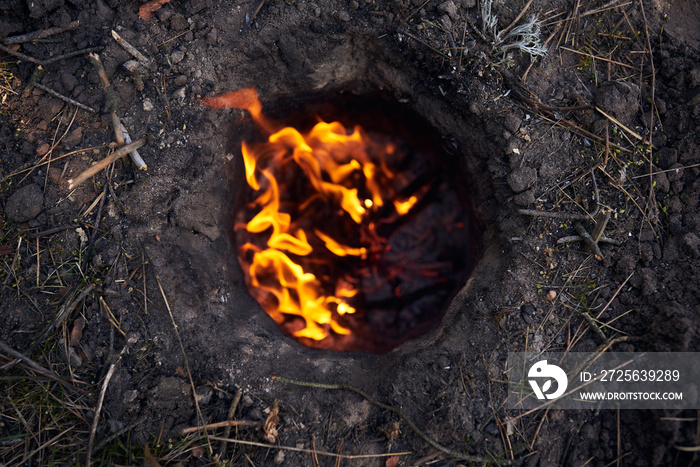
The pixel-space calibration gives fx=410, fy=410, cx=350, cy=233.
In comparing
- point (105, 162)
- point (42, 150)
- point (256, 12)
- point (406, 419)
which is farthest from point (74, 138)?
point (406, 419)

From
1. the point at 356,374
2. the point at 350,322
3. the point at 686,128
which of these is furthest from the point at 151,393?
the point at 686,128

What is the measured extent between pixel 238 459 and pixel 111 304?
3.99ft

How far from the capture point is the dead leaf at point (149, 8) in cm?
272

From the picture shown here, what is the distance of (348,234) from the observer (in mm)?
3504

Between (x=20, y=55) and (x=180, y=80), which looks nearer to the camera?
(x=20, y=55)

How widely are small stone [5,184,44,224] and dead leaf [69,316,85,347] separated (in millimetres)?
736

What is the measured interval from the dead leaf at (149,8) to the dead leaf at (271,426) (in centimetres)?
266

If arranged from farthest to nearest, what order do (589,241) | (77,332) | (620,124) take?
(620,124), (589,241), (77,332)

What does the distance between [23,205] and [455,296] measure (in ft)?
9.57

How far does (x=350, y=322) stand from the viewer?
3334 mm

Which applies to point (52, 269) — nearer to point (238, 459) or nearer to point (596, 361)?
point (238, 459)

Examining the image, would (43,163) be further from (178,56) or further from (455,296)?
(455,296)

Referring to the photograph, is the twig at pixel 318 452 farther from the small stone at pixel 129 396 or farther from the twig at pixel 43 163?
the twig at pixel 43 163

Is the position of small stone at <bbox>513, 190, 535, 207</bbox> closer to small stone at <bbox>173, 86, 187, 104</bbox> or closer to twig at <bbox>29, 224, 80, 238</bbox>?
small stone at <bbox>173, 86, 187, 104</bbox>
